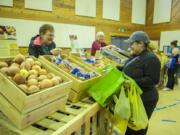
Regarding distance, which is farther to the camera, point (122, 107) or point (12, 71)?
point (122, 107)

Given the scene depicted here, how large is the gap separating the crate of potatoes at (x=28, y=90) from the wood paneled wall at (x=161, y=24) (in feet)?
29.6

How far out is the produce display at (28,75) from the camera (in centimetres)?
127

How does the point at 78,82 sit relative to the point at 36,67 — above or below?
below

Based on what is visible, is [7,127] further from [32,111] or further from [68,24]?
[68,24]

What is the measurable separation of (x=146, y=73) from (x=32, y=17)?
17.9 feet

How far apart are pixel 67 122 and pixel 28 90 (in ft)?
1.01

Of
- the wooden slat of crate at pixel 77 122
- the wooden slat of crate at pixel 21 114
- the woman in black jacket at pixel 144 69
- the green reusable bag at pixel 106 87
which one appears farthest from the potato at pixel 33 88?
the woman in black jacket at pixel 144 69

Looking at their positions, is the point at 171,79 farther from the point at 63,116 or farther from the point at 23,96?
the point at 23,96

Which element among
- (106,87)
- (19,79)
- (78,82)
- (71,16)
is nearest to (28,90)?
(19,79)

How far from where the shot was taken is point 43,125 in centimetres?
124

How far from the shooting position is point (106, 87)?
1869mm

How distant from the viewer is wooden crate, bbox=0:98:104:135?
115cm

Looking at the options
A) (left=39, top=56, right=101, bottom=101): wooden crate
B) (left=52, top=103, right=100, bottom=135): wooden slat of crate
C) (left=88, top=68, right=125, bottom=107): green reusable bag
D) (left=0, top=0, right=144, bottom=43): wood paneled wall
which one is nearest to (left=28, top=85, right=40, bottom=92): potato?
(left=52, top=103, right=100, bottom=135): wooden slat of crate

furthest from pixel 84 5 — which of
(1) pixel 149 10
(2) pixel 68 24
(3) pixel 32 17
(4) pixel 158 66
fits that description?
(4) pixel 158 66
